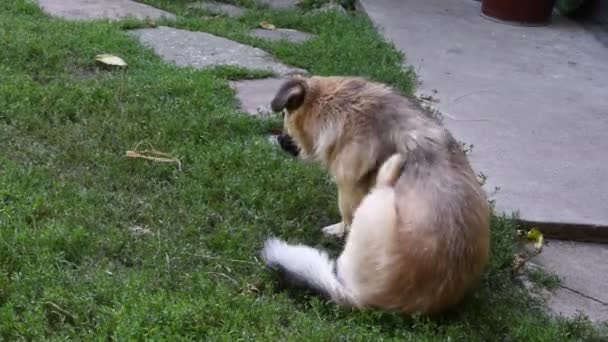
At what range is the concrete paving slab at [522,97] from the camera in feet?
16.9

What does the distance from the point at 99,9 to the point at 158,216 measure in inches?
177

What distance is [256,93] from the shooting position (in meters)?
6.52

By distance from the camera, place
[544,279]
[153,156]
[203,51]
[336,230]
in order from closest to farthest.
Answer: [544,279] → [336,230] → [153,156] → [203,51]

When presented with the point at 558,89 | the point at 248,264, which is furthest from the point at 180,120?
the point at 558,89

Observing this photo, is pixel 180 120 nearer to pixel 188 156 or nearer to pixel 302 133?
pixel 188 156

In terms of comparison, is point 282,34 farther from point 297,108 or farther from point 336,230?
point 336,230

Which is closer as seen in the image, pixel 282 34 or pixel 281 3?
pixel 282 34

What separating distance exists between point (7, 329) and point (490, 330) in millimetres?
2104

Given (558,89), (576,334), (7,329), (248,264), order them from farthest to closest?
(558,89) < (248,264) < (576,334) < (7,329)

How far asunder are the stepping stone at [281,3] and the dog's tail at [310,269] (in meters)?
5.96

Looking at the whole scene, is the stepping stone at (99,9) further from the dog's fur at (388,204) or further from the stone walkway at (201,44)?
the dog's fur at (388,204)

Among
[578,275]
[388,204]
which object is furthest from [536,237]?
[388,204]

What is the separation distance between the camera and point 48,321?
138 inches

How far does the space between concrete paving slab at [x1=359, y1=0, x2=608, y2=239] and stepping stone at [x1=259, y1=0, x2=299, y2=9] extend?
0.81 metres
